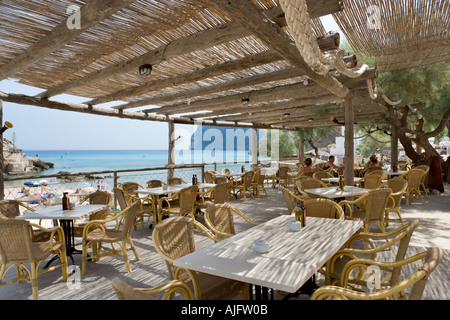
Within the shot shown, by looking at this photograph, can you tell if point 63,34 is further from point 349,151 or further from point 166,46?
point 349,151

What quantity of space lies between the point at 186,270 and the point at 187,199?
2.87 m

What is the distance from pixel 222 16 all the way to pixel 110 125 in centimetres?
7569

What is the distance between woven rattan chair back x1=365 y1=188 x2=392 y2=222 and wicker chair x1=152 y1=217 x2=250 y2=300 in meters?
2.24

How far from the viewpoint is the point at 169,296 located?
1732 millimetres

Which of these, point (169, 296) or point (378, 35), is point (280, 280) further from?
point (378, 35)

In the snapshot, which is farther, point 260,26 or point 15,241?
point 15,241

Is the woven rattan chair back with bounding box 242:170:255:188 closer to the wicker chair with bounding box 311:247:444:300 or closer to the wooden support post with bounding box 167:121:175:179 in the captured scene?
the wooden support post with bounding box 167:121:175:179

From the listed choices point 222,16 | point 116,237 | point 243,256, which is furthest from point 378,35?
point 116,237

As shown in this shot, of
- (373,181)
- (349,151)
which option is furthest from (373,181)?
(349,151)

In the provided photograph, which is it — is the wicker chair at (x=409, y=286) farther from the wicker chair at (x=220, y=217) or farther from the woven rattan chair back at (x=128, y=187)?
the woven rattan chair back at (x=128, y=187)

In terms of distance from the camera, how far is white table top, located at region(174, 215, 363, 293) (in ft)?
5.13

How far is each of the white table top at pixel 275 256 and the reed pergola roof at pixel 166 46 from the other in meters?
1.40

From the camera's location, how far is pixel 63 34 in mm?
2836

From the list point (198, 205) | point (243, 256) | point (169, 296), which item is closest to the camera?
point (169, 296)
